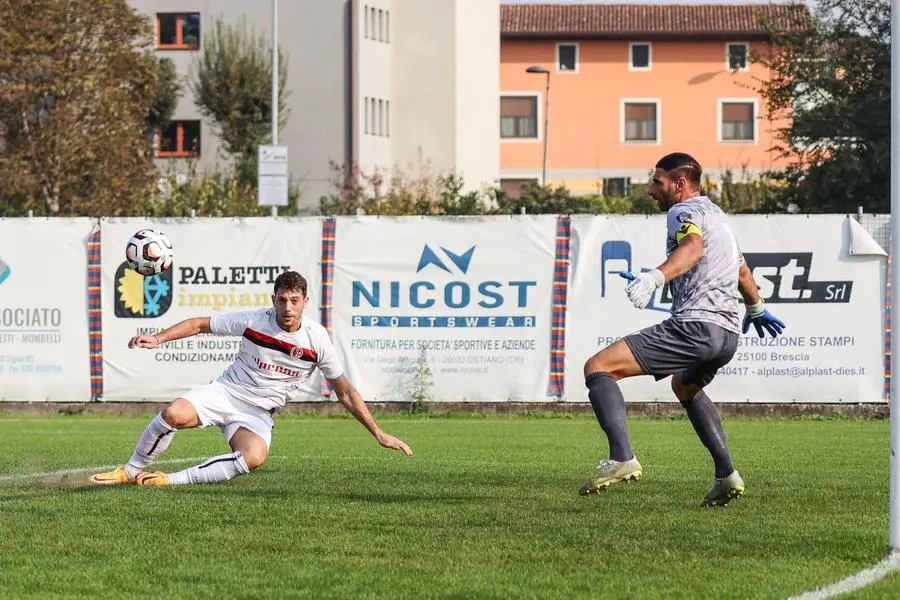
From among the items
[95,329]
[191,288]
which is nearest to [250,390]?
[191,288]

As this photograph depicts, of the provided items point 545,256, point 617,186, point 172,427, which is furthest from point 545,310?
point 617,186

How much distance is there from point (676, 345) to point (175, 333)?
335 cm

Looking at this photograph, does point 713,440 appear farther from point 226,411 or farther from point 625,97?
point 625,97

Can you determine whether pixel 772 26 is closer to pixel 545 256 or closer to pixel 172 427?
pixel 545 256

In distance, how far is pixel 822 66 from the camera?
35594 mm

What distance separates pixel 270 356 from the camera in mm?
11180

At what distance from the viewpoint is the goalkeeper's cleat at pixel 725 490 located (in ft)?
31.6

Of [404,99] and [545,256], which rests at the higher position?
[404,99]

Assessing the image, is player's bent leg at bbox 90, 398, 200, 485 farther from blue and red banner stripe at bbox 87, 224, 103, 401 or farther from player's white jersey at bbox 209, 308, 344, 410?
blue and red banner stripe at bbox 87, 224, 103, 401

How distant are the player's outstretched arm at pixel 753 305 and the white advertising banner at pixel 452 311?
1043cm

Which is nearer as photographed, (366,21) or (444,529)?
(444,529)

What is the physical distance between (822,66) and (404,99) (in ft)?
106

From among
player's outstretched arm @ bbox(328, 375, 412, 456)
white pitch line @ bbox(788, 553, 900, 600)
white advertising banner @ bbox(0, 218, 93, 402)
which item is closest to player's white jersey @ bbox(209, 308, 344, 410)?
player's outstretched arm @ bbox(328, 375, 412, 456)

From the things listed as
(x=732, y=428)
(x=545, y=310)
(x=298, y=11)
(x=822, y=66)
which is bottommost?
(x=732, y=428)
